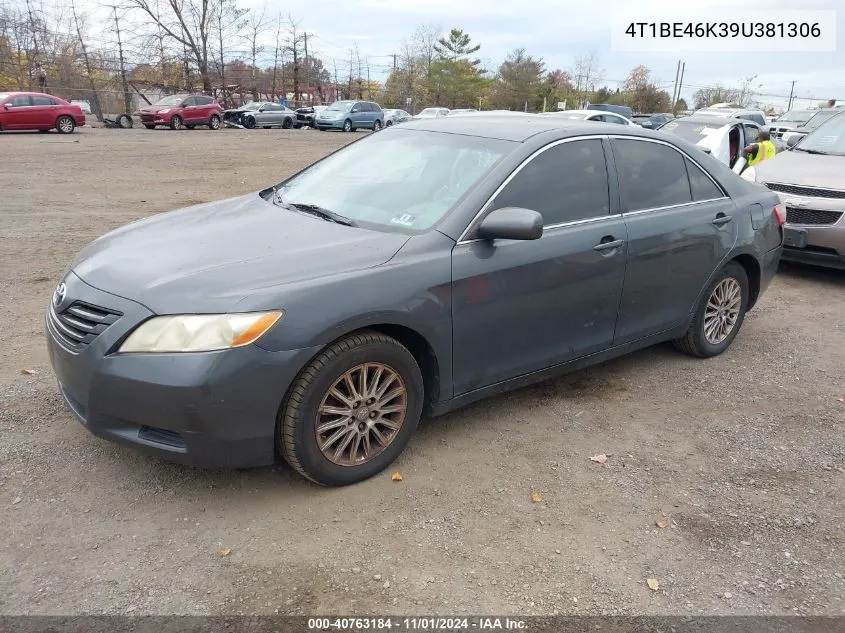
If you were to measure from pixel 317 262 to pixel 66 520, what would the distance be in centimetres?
152

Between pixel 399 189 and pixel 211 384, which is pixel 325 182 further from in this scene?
pixel 211 384

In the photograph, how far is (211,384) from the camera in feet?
8.78

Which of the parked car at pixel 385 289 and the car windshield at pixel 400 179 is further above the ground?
the car windshield at pixel 400 179

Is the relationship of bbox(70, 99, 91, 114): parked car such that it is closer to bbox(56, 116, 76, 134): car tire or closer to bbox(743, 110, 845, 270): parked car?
bbox(56, 116, 76, 134): car tire

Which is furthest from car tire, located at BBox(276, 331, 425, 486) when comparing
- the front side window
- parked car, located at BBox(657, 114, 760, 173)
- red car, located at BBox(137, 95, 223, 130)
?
red car, located at BBox(137, 95, 223, 130)

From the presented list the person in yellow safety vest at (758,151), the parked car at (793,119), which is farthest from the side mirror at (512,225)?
the parked car at (793,119)

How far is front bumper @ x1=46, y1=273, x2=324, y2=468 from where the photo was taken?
269 cm

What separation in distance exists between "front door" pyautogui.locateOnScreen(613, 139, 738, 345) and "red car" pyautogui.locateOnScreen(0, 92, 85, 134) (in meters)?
24.5

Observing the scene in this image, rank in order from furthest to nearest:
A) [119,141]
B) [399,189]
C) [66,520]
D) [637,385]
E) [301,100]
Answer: [301,100], [119,141], [637,385], [399,189], [66,520]

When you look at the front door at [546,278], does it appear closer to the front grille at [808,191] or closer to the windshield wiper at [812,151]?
the front grille at [808,191]

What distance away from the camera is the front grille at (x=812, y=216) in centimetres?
685

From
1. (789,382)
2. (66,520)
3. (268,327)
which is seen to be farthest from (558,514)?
(789,382)

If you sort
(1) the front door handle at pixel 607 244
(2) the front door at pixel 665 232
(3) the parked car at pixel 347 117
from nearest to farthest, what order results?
1. (1) the front door handle at pixel 607 244
2. (2) the front door at pixel 665 232
3. (3) the parked car at pixel 347 117

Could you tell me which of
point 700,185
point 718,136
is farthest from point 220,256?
point 718,136
